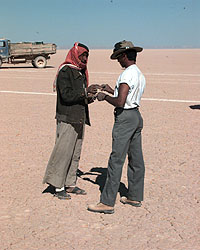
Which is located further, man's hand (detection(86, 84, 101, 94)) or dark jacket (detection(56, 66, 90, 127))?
dark jacket (detection(56, 66, 90, 127))

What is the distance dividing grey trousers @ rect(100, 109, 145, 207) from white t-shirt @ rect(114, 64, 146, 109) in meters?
0.10

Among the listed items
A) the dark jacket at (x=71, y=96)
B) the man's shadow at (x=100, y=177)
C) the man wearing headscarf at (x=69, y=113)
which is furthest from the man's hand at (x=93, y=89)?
the man's shadow at (x=100, y=177)

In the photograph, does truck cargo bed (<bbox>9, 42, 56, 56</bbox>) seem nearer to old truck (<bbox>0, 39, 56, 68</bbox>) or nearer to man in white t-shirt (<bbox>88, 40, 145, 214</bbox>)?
old truck (<bbox>0, 39, 56, 68</bbox>)

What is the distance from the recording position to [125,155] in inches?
171

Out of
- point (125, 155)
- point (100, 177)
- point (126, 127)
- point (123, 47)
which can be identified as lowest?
point (100, 177)

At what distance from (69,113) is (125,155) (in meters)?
0.83

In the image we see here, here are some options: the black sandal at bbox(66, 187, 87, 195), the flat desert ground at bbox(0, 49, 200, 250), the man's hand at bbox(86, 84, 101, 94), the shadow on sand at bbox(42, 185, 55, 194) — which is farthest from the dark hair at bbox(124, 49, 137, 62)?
the shadow on sand at bbox(42, 185, 55, 194)

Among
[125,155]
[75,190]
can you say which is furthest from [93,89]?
[75,190]

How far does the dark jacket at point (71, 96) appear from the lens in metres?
4.54

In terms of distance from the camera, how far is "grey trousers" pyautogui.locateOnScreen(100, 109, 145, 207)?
14.0 ft

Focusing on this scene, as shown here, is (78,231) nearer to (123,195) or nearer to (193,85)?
(123,195)

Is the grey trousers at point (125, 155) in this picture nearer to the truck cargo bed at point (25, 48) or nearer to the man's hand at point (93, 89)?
the man's hand at point (93, 89)

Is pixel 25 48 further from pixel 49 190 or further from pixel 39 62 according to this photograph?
pixel 49 190

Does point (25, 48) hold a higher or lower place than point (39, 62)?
higher
